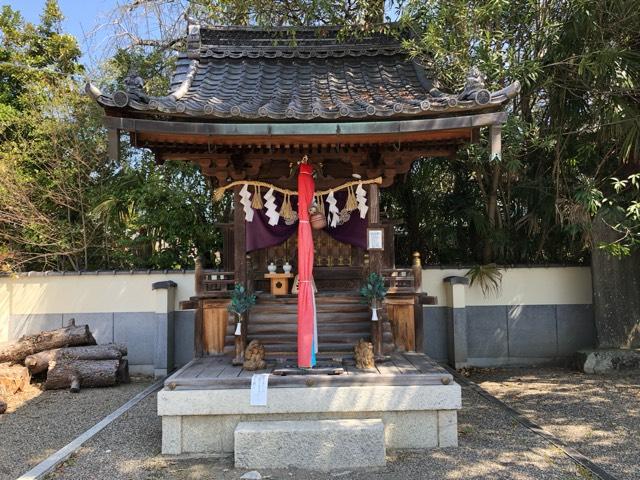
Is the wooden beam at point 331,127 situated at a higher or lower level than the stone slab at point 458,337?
higher

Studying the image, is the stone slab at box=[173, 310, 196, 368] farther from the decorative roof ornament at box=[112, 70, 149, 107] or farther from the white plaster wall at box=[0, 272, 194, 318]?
the decorative roof ornament at box=[112, 70, 149, 107]

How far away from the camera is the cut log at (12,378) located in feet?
22.9

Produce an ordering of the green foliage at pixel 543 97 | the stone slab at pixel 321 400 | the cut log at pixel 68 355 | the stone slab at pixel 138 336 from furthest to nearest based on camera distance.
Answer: the stone slab at pixel 138 336, the cut log at pixel 68 355, the green foliage at pixel 543 97, the stone slab at pixel 321 400

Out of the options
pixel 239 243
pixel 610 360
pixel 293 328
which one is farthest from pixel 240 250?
pixel 610 360

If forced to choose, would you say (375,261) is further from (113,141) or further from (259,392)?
(113,141)

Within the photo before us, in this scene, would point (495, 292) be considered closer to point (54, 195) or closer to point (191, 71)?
point (191, 71)

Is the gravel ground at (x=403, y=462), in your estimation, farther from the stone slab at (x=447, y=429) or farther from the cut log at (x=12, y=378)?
the cut log at (x=12, y=378)

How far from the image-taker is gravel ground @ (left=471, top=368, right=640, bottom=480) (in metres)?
4.58

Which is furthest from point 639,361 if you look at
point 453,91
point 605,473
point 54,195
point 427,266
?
point 54,195

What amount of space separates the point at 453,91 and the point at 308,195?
10.3ft

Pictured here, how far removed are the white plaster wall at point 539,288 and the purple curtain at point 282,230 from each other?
2595 mm

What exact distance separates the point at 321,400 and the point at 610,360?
5498 mm

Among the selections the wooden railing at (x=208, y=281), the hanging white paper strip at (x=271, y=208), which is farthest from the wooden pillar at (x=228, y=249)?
the hanging white paper strip at (x=271, y=208)

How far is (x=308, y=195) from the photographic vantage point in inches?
214
